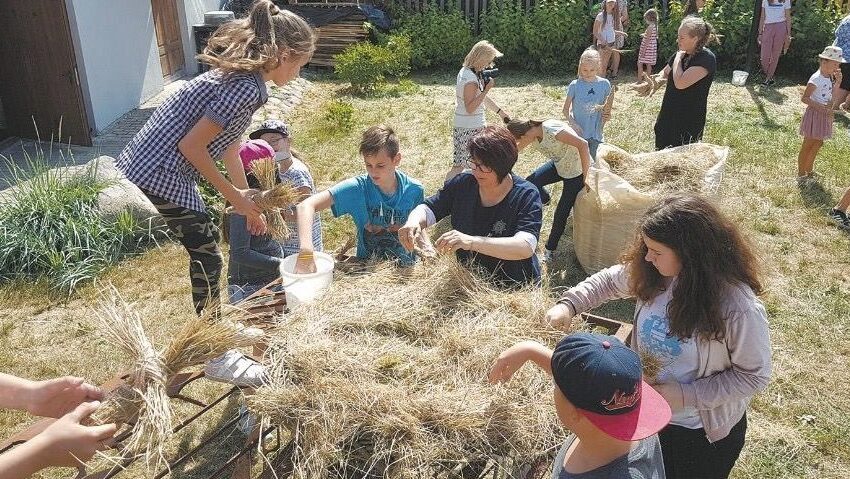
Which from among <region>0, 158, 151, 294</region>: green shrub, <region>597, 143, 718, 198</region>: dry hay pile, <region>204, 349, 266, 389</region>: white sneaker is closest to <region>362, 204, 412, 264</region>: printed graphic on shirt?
<region>204, 349, 266, 389</region>: white sneaker

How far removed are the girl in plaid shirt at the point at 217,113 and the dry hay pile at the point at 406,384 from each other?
988 mm

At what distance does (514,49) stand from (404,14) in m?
2.31

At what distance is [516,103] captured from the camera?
9.86 m

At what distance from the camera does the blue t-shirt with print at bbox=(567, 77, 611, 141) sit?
563 centimetres

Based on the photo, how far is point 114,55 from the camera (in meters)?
8.04

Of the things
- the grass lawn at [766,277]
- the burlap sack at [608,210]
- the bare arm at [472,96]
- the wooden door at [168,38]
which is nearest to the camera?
the grass lawn at [766,277]

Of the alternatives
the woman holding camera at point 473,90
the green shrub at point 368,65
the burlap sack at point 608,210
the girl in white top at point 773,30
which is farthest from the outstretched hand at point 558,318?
the girl in white top at point 773,30

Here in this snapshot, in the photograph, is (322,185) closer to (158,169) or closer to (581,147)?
(581,147)

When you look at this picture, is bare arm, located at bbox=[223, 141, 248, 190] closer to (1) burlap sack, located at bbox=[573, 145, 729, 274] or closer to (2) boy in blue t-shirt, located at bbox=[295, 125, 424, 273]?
(2) boy in blue t-shirt, located at bbox=[295, 125, 424, 273]

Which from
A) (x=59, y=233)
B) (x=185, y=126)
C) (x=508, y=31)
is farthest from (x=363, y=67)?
(x=185, y=126)

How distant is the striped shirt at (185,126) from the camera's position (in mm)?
3014

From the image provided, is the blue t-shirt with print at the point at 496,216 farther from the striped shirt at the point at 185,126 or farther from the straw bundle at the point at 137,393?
the straw bundle at the point at 137,393

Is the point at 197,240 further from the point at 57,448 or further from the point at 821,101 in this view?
the point at 821,101

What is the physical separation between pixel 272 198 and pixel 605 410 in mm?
2145
